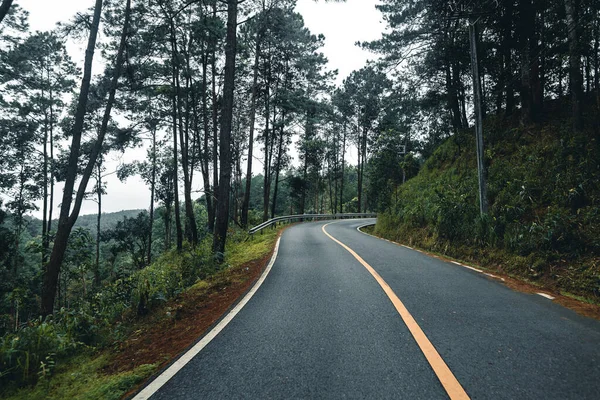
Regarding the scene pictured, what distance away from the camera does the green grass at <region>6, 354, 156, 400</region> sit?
8.14ft

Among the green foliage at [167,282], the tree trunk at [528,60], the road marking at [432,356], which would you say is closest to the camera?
the road marking at [432,356]

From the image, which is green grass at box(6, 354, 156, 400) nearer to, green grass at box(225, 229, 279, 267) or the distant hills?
green grass at box(225, 229, 279, 267)

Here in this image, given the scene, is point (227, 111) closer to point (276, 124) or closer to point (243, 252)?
point (243, 252)

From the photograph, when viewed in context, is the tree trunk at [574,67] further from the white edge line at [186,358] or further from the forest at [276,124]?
the white edge line at [186,358]

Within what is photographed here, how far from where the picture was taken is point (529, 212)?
25.9ft

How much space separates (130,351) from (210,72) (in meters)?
17.5

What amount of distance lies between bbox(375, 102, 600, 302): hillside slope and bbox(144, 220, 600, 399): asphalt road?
2.02 m

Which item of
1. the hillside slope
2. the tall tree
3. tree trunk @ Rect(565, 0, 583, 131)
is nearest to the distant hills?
the tall tree

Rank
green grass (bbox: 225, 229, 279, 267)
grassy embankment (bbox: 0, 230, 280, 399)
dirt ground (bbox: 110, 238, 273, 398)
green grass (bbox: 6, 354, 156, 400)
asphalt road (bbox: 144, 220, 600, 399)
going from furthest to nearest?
1. green grass (bbox: 225, 229, 279, 267)
2. dirt ground (bbox: 110, 238, 273, 398)
3. grassy embankment (bbox: 0, 230, 280, 399)
4. green grass (bbox: 6, 354, 156, 400)
5. asphalt road (bbox: 144, 220, 600, 399)

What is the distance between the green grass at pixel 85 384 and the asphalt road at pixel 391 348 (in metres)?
0.43

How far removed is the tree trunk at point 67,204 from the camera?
8.34 m

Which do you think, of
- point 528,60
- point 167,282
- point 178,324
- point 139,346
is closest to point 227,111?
point 167,282

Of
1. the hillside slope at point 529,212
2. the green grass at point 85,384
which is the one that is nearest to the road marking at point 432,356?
the green grass at point 85,384

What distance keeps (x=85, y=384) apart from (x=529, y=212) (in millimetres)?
10401
